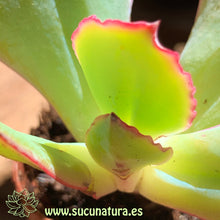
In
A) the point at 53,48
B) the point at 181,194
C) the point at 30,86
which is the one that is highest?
the point at 53,48

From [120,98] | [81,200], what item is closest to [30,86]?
[81,200]

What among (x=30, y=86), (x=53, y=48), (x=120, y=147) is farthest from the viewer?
(x=30, y=86)

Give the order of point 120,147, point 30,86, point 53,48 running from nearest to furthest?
point 120,147, point 53,48, point 30,86

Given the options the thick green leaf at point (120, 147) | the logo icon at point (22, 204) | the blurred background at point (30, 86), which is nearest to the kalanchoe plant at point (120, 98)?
the thick green leaf at point (120, 147)

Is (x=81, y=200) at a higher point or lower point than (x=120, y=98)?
lower

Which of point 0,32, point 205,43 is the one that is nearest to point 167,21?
point 205,43

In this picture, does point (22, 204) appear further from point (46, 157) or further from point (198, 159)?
point (198, 159)

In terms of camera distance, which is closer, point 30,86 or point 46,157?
point 46,157

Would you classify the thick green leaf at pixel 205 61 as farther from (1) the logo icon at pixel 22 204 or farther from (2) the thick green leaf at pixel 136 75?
(1) the logo icon at pixel 22 204
